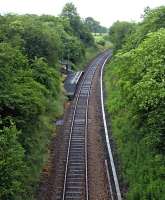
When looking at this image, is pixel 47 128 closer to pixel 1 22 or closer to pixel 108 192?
pixel 108 192

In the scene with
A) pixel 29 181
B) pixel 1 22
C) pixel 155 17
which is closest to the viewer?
pixel 29 181

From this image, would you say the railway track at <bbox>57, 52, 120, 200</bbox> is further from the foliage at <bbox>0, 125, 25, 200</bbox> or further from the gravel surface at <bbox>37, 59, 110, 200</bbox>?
the foliage at <bbox>0, 125, 25, 200</bbox>

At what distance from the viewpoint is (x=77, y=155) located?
1246 inches

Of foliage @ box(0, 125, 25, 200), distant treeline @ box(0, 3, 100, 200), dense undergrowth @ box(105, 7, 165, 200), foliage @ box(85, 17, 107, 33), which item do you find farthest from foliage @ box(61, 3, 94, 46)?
foliage @ box(85, 17, 107, 33)

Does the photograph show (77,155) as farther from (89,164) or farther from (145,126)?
(145,126)

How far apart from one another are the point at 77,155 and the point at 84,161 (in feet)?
4.28

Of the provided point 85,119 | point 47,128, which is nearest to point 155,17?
point 85,119

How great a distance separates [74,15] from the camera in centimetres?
10338

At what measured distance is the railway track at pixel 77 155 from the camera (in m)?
25.8

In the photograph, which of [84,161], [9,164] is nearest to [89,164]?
[84,161]

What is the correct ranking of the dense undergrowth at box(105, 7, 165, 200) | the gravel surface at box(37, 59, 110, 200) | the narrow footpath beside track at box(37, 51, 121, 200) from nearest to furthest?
1. the dense undergrowth at box(105, 7, 165, 200)
2. the narrow footpath beside track at box(37, 51, 121, 200)
3. the gravel surface at box(37, 59, 110, 200)

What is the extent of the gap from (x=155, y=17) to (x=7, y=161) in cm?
2438

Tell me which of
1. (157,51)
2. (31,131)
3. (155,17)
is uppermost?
(155,17)

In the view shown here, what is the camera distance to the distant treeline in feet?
68.4
